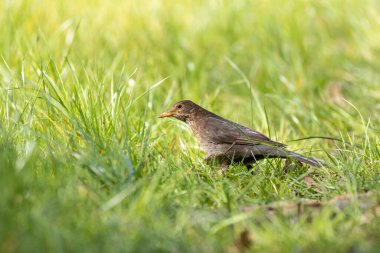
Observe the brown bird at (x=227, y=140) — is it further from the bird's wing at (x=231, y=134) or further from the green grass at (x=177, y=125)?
the green grass at (x=177, y=125)


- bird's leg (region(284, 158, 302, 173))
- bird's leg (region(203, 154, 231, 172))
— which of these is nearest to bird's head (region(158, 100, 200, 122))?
bird's leg (region(203, 154, 231, 172))

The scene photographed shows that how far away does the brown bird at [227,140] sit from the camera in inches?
212

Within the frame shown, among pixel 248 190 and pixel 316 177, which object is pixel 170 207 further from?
pixel 316 177

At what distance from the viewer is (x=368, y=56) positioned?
8844mm

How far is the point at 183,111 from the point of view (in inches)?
246

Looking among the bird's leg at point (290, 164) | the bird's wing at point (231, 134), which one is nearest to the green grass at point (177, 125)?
the bird's leg at point (290, 164)

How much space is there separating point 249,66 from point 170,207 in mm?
4771

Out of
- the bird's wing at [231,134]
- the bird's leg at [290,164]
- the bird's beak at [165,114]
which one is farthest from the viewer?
the bird's beak at [165,114]

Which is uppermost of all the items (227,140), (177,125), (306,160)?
(306,160)

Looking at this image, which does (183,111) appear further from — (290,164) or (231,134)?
(290,164)

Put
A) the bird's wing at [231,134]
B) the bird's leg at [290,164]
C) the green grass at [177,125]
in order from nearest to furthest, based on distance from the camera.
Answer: the green grass at [177,125]
the bird's leg at [290,164]
the bird's wing at [231,134]

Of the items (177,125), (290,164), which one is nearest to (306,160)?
(290,164)

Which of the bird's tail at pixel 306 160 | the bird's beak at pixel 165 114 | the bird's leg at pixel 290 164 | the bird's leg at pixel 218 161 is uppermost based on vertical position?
the bird's tail at pixel 306 160

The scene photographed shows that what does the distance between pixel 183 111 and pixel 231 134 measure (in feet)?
1.85
